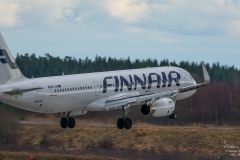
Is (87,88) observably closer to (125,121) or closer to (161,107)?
(125,121)

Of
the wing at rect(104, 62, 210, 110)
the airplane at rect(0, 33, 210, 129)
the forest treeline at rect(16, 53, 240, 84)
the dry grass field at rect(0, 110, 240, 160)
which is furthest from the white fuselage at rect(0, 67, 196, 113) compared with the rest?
the forest treeline at rect(16, 53, 240, 84)

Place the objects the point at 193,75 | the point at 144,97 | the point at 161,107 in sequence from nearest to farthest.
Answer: the point at 161,107, the point at 144,97, the point at 193,75

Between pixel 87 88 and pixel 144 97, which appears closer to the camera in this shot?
pixel 87 88

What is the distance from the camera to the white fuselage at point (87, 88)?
56.6m

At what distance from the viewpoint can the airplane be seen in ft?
185

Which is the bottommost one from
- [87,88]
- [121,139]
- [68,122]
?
[121,139]

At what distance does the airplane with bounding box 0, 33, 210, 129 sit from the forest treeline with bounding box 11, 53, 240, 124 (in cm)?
664

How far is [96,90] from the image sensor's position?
61.8 m

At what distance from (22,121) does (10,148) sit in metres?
2.70

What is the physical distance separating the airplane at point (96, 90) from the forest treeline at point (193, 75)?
664cm

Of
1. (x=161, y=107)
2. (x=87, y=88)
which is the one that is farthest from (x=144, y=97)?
(x=87, y=88)

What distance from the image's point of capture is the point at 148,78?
65.9 meters

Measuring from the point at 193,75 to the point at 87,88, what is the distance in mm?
74192

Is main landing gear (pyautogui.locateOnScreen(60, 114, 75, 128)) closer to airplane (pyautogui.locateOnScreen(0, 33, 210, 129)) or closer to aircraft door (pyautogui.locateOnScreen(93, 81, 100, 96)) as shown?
airplane (pyautogui.locateOnScreen(0, 33, 210, 129))
